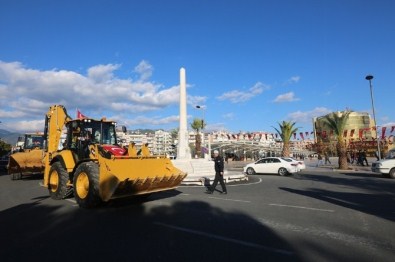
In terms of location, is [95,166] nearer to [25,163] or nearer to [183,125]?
[25,163]

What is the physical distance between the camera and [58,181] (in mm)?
12102

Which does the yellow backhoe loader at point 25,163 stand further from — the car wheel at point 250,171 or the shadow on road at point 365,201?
the shadow on road at point 365,201

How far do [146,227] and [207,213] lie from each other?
2.21 m

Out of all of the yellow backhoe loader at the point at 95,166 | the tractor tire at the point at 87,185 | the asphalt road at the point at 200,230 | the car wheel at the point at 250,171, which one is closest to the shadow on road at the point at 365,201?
the asphalt road at the point at 200,230

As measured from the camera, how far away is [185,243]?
630 cm

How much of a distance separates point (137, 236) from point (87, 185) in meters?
4.11

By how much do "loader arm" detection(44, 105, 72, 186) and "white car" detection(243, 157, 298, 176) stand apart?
17817mm

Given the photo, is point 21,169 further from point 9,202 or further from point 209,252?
point 209,252

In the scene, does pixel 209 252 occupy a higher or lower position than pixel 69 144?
lower

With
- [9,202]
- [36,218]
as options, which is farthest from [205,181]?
[36,218]

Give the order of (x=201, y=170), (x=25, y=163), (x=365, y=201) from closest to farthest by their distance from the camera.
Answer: (x=365, y=201)
(x=25, y=163)
(x=201, y=170)

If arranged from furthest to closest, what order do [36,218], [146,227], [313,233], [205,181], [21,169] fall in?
1. [21,169]
2. [205,181]
3. [36,218]
4. [146,227]
5. [313,233]

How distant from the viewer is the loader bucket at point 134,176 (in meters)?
9.34

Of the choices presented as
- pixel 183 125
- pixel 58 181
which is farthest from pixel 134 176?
pixel 183 125
